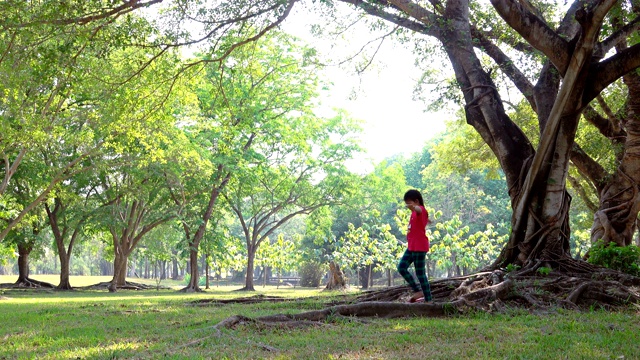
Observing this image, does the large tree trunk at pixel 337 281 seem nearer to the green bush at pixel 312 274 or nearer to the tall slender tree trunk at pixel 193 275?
the tall slender tree trunk at pixel 193 275

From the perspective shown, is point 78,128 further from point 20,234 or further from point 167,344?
point 167,344

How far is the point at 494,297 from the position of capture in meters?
7.64

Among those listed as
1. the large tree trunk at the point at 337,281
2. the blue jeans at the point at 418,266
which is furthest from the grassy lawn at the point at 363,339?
the large tree trunk at the point at 337,281

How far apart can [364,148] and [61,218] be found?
15703 mm

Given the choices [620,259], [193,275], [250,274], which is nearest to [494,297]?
[620,259]

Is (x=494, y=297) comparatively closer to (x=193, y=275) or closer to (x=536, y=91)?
(x=536, y=91)

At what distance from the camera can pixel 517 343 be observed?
193 inches

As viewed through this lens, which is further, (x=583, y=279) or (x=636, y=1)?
(x=636, y=1)

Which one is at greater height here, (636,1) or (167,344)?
(636,1)

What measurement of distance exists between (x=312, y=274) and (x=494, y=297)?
32195 millimetres

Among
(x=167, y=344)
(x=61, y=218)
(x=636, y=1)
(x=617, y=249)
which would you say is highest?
(x=636, y=1)

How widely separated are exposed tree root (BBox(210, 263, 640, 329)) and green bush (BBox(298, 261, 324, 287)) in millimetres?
29786

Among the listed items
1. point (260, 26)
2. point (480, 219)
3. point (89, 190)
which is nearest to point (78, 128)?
point (89, 190)

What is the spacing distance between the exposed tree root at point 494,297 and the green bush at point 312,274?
1173 inches
